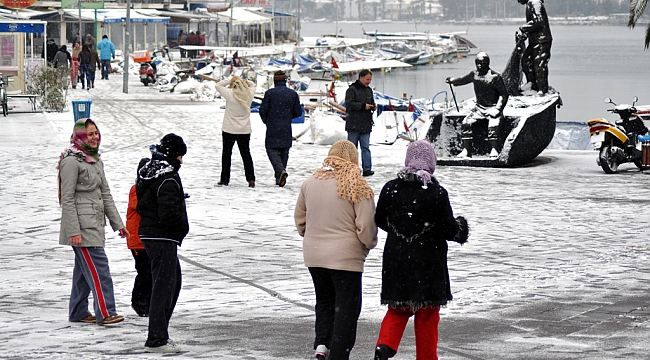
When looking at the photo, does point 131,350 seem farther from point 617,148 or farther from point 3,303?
point 617,148

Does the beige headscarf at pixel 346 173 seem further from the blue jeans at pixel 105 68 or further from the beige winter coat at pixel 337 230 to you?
the blue jeans at pixel 105 68

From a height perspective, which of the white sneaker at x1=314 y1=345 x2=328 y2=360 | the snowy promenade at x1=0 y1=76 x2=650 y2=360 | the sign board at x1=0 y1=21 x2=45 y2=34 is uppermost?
the sign board at x1=0 y1=21 x2=45 y2=34

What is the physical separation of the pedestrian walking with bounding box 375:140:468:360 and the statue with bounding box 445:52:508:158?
11.7 meters

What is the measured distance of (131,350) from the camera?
6.11 metres

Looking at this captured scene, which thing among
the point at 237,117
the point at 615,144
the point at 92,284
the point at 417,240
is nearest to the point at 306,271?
the point at 92,284

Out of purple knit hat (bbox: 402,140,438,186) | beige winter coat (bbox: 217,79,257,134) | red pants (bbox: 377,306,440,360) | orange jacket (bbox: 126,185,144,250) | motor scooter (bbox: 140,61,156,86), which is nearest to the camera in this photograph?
purple knit hat (bbox: 402,140,438,186)

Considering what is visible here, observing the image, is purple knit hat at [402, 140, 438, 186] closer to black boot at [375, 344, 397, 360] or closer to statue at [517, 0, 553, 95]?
black boot at [375, 344, 397, 360]

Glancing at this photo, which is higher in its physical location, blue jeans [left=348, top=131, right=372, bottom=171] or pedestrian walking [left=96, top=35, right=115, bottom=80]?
pedestrian walking [left=96, top=35, right=115, bottom=80]

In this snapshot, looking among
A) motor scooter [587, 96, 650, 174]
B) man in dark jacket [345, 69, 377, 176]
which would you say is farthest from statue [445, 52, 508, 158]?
man in dark jacket [345, 69, 377, 176]

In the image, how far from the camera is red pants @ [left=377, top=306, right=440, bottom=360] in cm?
565

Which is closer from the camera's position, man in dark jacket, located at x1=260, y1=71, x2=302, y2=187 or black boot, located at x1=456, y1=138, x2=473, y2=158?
man in dark jacket, located at x1=260, y1=71, x2=302, y2=187

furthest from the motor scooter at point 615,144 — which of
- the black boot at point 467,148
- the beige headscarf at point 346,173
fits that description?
the beige headscarf at point 346,173

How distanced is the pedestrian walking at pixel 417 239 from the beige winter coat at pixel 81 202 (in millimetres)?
2032

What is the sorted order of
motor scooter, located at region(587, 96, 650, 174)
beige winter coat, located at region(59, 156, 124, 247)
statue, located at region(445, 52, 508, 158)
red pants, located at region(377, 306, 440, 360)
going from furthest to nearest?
statue, located at region(445, 52, 508, 158)
motor scooter, located at region(587, 96, 650, 174)
beige winter coat, located at region(59, 156, 124, 247)
red pants, located at region(377, 306, 440, 360)
